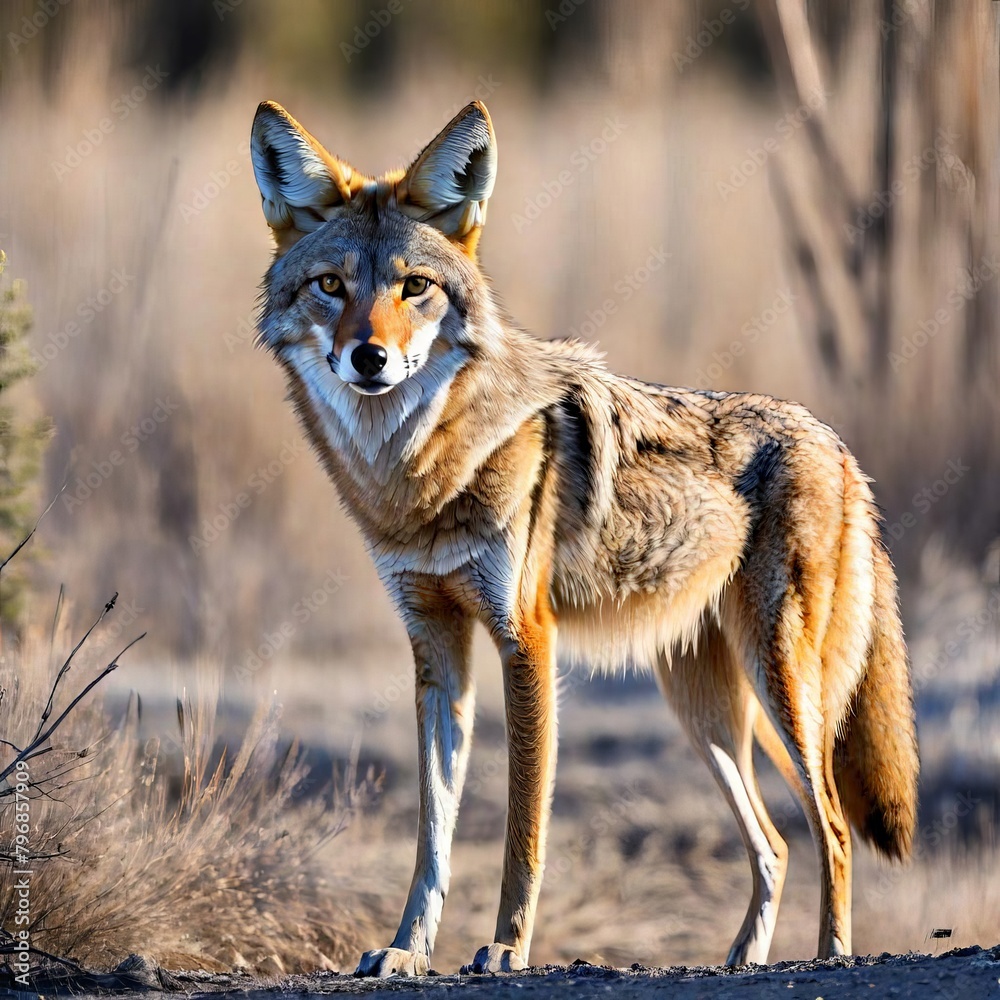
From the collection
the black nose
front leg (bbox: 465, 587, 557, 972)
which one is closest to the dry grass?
front leg (bbox: 465, 587, 557, 972)

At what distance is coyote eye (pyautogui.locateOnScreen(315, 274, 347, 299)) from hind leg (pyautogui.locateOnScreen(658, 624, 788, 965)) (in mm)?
1923

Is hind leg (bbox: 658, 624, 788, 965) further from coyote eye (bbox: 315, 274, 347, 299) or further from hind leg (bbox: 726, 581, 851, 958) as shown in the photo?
coyote eye (bbox: 315, 274, 347, 299)

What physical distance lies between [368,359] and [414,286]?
395 mm

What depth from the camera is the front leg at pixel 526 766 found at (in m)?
3.40

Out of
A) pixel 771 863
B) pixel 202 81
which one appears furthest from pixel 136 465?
pixel 771 863

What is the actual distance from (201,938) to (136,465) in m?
2.50

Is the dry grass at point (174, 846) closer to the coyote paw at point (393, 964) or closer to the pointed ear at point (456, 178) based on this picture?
the coyote paw at point (393, 964)

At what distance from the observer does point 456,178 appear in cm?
359

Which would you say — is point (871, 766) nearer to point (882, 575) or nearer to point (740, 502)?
point (882, 575)

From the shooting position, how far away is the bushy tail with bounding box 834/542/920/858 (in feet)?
13.4

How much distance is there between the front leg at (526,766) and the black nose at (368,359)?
0.94 meters

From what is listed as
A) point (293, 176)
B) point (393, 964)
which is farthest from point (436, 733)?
point (293, 176)

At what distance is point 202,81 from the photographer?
19.9ft

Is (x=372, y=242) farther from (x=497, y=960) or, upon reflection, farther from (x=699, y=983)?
(x=699, y=983)
